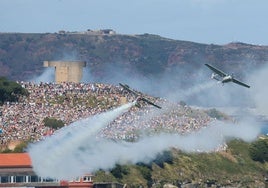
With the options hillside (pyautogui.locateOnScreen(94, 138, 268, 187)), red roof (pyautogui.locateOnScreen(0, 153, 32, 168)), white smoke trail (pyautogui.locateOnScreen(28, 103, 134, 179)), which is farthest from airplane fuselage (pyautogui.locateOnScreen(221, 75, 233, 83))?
red roof (pyautogui.locateOnScreen(0, 153, 32, 168))

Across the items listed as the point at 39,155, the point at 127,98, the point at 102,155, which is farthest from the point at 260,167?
the point at 39,155

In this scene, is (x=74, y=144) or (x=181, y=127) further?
(x=181, y=127)

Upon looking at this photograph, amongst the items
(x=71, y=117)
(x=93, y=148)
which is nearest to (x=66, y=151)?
(x=93, y=148)

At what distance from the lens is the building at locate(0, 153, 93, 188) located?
146875 millimetres

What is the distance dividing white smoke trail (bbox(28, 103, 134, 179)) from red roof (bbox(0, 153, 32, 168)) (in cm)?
70

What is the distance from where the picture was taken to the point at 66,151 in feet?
486

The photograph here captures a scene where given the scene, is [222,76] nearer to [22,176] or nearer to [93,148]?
[93,148]

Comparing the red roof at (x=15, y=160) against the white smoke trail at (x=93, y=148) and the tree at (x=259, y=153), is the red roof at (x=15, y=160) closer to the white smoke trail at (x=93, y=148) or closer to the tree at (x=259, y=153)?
the white smoke trail at (x=93, y=148)

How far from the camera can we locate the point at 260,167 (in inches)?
7608

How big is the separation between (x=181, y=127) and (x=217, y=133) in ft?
30.3

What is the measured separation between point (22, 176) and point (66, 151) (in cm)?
574

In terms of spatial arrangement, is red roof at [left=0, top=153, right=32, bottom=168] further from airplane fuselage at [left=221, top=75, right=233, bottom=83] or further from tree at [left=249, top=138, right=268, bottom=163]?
tree at [left=249, top=138, right=268, bottom=163]

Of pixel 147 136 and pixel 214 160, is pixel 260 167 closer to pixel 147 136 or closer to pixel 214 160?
pixel 214 160

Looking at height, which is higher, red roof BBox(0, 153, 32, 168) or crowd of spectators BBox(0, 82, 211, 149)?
crowd of spectators BBox(0, 82, 211, 149)
